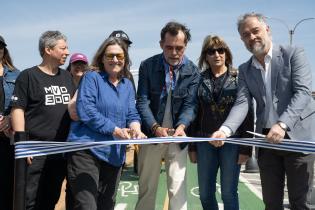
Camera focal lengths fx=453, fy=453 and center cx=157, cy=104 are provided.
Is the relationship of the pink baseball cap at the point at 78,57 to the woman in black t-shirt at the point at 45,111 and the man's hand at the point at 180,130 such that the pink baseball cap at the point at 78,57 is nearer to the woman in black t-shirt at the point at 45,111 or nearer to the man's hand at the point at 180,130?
the woman in black t-shirt at the point at 45,111

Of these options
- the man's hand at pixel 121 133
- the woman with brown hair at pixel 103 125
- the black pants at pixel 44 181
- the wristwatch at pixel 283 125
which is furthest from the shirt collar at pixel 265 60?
the black pants at pixel 44 181

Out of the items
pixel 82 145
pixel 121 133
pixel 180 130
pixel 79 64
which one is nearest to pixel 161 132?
pixel 180 130

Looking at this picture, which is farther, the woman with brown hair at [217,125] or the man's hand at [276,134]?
the woman with brown hair at [217,125]

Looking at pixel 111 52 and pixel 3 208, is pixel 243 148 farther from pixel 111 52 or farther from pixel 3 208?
pixel 3 208

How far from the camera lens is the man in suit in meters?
4.19

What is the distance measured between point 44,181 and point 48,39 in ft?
5.05

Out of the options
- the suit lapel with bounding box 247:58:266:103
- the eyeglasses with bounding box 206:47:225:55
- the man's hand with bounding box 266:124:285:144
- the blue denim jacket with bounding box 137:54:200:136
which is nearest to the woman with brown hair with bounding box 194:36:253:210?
the eyeglasses with bounding box 206:47:225:55

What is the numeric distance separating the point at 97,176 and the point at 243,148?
5.44 ft

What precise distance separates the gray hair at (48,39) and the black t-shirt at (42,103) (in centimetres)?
23

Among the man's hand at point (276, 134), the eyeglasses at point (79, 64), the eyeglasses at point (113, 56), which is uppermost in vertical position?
the eyeglasses at point (113, 56)

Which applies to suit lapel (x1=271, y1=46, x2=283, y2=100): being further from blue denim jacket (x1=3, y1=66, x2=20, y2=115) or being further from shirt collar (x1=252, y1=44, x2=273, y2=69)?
blue denim jacket (x1=3, y1=66, x2=20, y2=115)

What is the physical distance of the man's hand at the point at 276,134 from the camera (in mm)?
4113

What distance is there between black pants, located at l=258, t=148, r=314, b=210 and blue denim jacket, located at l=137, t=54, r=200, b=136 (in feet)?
3.13

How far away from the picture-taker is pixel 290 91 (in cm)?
430
